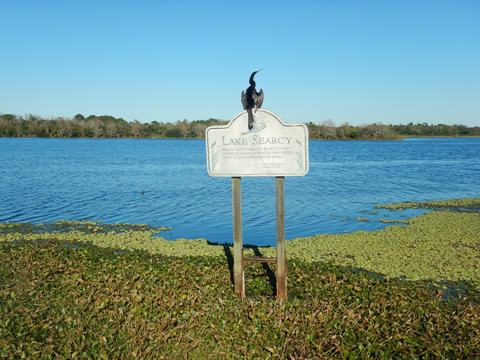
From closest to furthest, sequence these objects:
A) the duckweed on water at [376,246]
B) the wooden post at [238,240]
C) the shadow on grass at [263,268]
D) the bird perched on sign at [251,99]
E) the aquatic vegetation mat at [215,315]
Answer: the aquatic vegetation mat at [215,315], the bird perched on sign at [251,99], the wooden post at [238,240], the shadow on grass at [263,268], the duckweed on water at [376,246]

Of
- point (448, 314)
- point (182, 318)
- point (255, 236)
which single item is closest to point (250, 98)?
point (182, 318)

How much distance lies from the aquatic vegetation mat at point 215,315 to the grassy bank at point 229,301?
0.07 ft

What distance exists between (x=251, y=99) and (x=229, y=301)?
3.74m

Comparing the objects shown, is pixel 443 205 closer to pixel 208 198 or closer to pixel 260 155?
pixel 208 198

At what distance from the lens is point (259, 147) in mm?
8719

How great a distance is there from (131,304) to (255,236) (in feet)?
29.5

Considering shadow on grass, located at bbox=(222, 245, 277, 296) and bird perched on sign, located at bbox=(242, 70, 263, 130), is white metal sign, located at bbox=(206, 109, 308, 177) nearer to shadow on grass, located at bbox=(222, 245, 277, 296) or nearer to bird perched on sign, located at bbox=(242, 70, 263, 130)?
bird perched on sign, located at bbox=(242, 70, 263, 130)

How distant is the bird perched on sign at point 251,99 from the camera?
333 inches

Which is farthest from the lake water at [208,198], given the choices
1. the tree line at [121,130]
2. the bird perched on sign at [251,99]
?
the tree line at [121,130]

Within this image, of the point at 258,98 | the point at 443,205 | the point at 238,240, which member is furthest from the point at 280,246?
the point at 443,205

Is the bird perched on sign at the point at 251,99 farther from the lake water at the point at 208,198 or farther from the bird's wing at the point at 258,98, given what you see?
the lake water at the point at 208,198

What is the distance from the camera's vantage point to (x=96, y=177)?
36594mm

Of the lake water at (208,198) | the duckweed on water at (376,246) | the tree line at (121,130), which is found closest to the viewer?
the duckweed on water at (376,246)

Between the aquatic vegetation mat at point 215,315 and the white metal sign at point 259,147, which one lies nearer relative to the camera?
the aquatic vegetation mat at point 215,315
